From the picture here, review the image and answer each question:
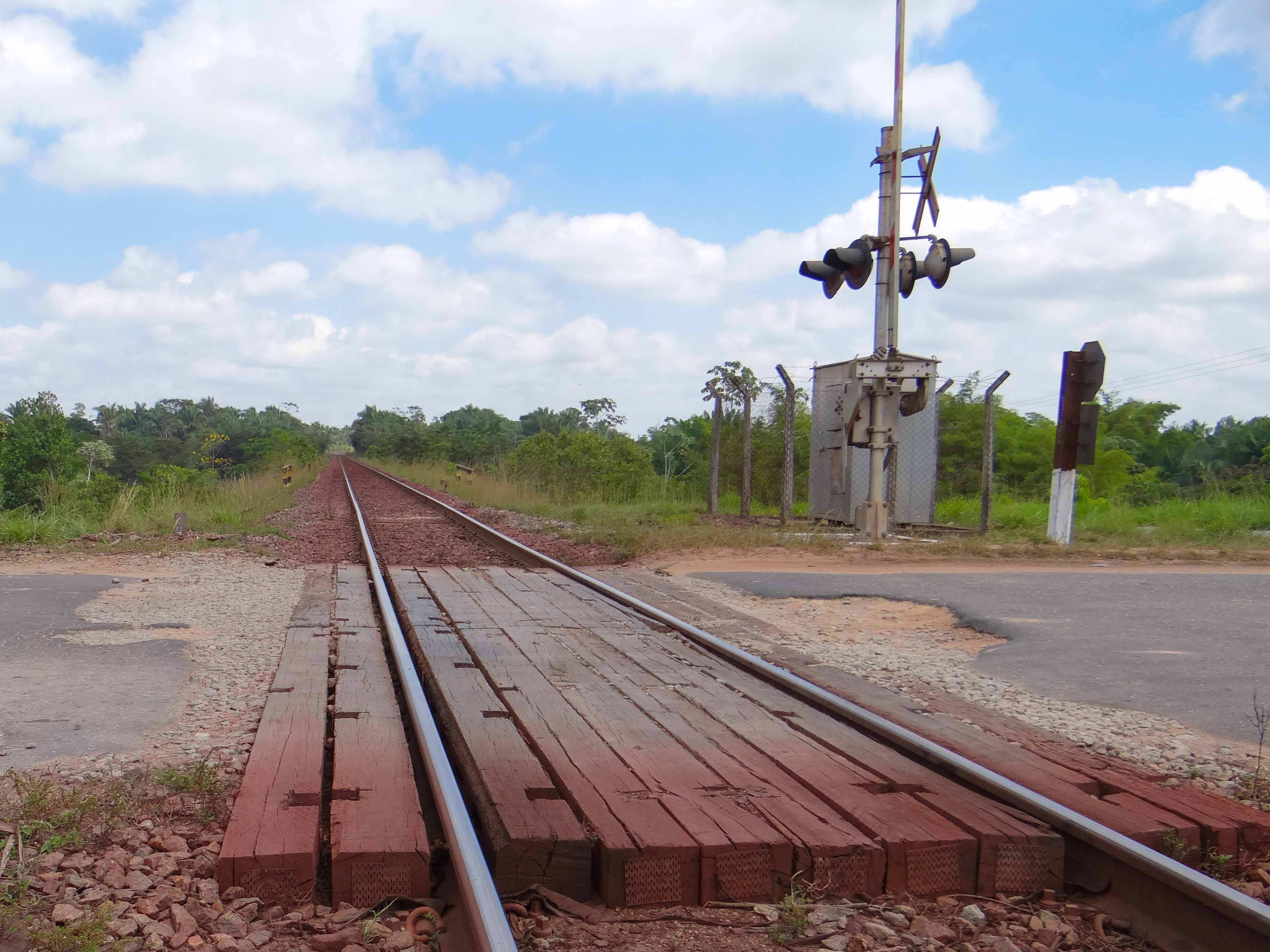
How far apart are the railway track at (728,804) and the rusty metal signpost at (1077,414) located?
876cm

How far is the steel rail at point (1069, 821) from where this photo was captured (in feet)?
8.02

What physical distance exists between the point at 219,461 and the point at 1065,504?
5617 cm

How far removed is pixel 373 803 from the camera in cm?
308

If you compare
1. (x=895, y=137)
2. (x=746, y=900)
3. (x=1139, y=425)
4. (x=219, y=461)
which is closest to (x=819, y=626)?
(x=746, y=900)

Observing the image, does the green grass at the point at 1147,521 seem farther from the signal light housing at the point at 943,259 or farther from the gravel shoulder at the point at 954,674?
the gravel shoulder at the point at 954,674

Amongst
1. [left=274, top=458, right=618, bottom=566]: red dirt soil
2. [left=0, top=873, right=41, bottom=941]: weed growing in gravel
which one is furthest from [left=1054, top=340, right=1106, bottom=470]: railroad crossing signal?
[left=0, top=873, right=41, bottom=941]: weed growing in gravel

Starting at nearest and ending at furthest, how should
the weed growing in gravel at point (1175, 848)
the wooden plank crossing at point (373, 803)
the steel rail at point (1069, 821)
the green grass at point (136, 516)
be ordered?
1. the steel rail at point (1069, 821)
2. the wooden plank crossing at point (373, 803)
3. the weed growing in gravel at point (1175, 848)
4. the green grass at point (136, 516)

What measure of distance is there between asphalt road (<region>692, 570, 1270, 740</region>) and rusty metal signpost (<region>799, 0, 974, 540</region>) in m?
2.83

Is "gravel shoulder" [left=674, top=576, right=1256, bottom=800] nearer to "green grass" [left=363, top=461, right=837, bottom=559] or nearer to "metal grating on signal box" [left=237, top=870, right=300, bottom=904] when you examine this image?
"green grass" [left=363, top=461, right=837, bottom=559]

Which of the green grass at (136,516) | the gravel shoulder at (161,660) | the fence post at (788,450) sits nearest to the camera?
the gravel shoulder at (161,660)

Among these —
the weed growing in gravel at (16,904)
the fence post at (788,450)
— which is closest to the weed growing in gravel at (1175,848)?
the weed growing in gravel at (16,904)

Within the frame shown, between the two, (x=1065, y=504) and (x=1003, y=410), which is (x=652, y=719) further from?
(x=1003, y=410)

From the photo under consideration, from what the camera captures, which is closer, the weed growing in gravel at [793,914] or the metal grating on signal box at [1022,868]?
the weed growing in gravel at [793,914]

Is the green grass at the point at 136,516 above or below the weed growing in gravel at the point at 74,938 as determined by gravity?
above
